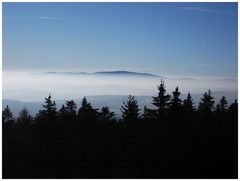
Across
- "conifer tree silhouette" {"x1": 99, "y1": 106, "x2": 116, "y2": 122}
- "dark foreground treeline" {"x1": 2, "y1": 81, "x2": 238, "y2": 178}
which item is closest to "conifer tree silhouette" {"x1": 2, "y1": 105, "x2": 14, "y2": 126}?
"dark foreground treeline" {"x1": 2, "y1": 81, "x2": 238, "y2": 178}

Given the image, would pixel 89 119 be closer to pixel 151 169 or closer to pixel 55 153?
pixel 55 153

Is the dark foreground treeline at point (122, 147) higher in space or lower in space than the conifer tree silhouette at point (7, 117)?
lower

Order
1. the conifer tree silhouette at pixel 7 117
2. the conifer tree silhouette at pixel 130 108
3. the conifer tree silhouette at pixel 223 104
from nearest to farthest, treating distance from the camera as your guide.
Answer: the conifer tree silhouette at pixel 7 117, the conifer tree silhouette at pixel 223 104, the conifer tree silhouette at pixel 130 108

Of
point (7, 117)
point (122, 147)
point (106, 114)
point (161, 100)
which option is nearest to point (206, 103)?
point (161, 100)

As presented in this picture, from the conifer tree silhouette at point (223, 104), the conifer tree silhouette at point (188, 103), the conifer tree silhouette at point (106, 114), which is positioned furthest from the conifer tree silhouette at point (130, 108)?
the conifer tree silhouette at point (223, 104)

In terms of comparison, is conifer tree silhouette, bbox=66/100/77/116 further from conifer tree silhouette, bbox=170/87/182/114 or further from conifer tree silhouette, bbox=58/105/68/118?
conifer tree silhouette, bbox=170/87/182/114

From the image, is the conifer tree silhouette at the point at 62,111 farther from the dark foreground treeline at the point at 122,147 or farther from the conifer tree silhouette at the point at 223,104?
the conifer tree silhouette at the point at 223,104

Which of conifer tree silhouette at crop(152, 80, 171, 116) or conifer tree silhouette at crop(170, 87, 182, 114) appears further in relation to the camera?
conifer tree silhouette at crop(152, 80, 171, 116)

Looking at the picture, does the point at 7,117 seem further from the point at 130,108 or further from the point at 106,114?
the point at 130,108
